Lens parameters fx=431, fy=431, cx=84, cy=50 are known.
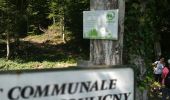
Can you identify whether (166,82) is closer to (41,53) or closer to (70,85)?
(70,85)

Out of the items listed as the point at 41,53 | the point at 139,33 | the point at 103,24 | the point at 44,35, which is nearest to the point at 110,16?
the point at 103,24

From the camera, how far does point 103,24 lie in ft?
12.1

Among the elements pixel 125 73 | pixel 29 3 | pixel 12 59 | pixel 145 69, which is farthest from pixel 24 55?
pixel 125 73

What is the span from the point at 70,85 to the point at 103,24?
1525 millimetres

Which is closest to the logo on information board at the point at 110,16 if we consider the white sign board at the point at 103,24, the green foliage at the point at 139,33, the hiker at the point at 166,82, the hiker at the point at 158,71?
the white sign board at the point at 103,24

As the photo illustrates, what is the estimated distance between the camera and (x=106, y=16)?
3613 millimetres

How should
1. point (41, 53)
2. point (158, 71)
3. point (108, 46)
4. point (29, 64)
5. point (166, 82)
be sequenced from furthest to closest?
point (41, 53)
point (29, 64)
point (158, 71)
point (166, 82)
point (108, 46)

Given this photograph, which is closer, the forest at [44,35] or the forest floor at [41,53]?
the forest floor at [41,53]

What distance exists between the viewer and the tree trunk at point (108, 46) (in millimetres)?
3664

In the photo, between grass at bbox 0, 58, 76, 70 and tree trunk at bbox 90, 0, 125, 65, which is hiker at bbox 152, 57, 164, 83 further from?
tree trunk at bbox 90, 0, 125, 65

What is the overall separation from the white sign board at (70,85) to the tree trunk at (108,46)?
1.31 m

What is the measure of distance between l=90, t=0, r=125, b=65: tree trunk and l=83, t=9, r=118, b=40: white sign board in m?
0.05

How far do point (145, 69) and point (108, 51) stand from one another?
1957 millimetres

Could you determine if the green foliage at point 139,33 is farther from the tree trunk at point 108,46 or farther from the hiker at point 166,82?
the hiker at point 166,82
